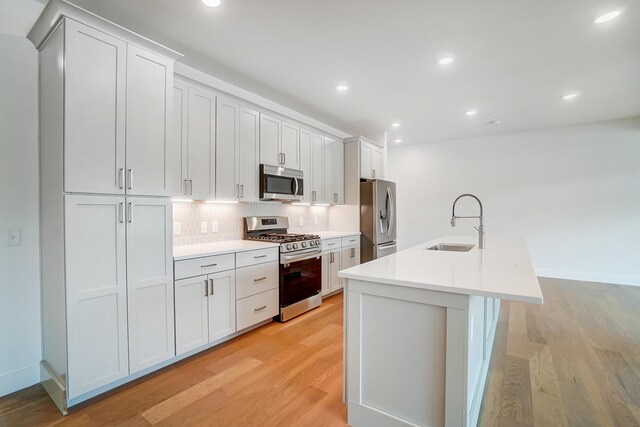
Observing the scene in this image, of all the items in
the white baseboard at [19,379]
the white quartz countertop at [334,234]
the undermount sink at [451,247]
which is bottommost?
the white baseboard at [19,379]

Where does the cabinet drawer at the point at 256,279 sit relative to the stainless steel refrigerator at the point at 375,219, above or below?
below

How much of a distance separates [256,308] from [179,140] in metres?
1.77

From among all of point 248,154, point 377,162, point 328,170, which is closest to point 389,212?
point 377,162

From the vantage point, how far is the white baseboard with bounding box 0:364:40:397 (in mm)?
2021

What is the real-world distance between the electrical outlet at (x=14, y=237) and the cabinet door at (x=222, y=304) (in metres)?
1.31

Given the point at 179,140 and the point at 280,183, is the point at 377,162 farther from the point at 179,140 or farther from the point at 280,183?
the point at 179,140

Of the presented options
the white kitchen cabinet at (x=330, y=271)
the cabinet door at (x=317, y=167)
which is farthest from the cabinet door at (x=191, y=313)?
the cabinet door at (x=317, y=167)

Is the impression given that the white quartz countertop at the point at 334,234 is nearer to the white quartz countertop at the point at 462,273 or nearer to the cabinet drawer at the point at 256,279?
the cabinet drawer at the point at 256,279

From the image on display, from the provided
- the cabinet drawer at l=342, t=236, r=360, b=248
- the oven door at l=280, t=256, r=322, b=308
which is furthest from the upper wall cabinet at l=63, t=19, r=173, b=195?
the cabinet drawer at l=342, t=236, r=360, b=248

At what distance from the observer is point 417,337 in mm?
1542

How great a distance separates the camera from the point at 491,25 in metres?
2.31

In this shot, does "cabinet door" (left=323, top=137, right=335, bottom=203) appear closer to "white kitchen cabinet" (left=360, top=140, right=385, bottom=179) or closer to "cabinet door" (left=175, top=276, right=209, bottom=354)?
"white kitchen cabinet" (left=360, top=140, right=385, bottom=179)

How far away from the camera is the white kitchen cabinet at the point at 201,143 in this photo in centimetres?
279

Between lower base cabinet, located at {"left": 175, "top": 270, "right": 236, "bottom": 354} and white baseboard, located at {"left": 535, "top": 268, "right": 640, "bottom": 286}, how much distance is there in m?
5.47
